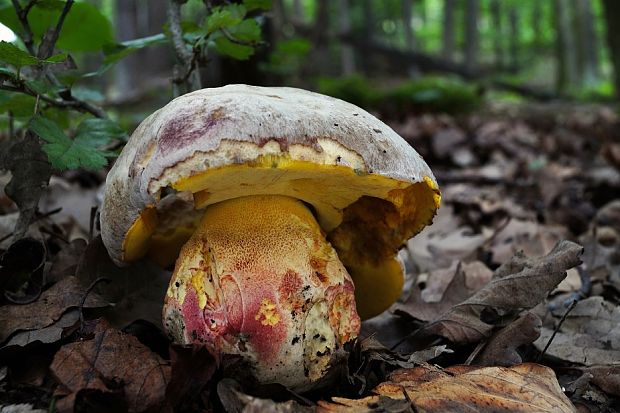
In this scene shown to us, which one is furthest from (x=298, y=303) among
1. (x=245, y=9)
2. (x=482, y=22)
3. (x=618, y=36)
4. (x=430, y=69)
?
(x=482, y=22)

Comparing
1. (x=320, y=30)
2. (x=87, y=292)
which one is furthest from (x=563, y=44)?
(x=87, y=292)

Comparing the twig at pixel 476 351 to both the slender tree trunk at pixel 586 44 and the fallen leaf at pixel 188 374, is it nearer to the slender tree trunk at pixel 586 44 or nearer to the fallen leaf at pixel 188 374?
the fallen leaf at pixel 188 374

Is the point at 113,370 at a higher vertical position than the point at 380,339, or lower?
higher

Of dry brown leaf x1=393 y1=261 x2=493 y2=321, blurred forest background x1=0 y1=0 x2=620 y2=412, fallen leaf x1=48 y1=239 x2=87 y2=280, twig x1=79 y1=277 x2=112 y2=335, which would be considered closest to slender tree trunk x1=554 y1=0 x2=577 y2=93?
blurred forest background x1=0 y1=0 x2=620 y2=412

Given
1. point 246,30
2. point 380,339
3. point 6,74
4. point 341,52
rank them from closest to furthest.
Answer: point 6,74, point 380,339, point 246,30, point 341,52

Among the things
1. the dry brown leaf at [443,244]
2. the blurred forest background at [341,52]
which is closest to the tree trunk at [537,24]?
the blurred forest background at [341,52]

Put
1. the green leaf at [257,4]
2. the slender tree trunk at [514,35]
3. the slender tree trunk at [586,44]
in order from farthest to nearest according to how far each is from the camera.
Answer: the slender tree trunk at [514,35], the slender tree trunk at [586,44], the green leaf at [257,4]

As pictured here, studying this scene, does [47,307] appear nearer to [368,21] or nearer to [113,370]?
[113,370]

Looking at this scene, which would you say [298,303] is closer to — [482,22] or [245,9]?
[245,9]
